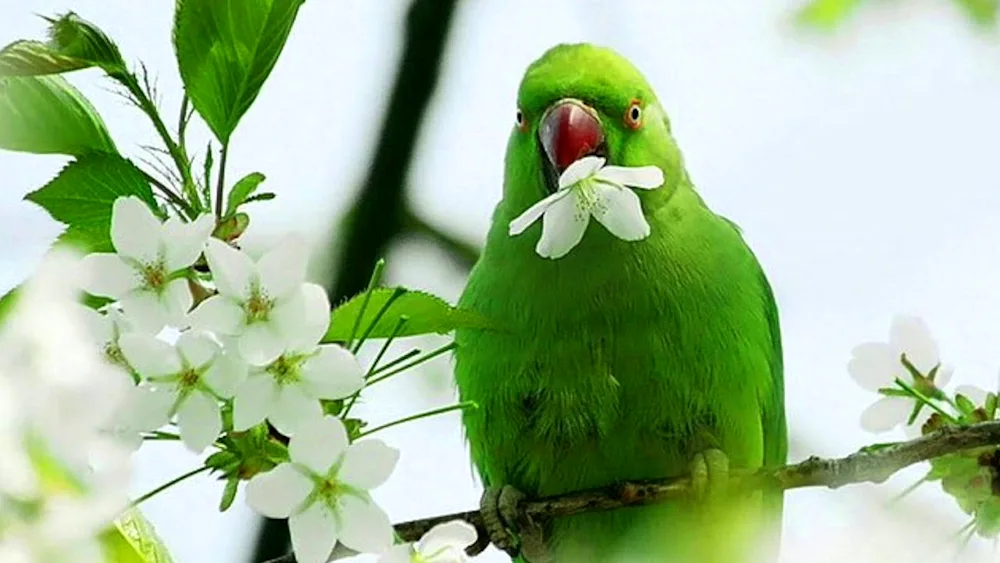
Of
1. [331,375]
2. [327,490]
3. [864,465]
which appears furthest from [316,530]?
[864,465]

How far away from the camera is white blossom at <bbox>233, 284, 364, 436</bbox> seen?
4.24 feet

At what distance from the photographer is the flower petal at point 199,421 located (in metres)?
1.27

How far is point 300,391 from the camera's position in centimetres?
130

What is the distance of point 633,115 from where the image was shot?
8.31 feet

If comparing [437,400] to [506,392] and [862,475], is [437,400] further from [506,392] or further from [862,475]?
[862,475]

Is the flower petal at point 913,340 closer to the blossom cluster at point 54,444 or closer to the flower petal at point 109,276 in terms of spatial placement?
the flower petal at point 109,276

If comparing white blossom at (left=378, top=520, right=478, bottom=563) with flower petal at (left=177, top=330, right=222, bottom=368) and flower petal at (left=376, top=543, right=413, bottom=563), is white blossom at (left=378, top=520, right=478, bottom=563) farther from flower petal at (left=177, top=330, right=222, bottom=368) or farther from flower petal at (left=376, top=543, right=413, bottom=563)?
flower petal at (left=177, top=330, right=222, bottom=368)

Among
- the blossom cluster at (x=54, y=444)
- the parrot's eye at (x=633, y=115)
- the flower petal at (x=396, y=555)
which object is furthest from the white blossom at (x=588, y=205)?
the parrot's eye at (x=633, y=115)

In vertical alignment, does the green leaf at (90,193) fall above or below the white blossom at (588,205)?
below

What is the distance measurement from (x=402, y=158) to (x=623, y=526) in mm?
934

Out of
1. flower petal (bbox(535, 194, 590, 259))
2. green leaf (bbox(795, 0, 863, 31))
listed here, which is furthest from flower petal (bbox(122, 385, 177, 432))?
green leaf (bbox(795, 0, 863, 31))

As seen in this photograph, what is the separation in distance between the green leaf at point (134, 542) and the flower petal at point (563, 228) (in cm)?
49

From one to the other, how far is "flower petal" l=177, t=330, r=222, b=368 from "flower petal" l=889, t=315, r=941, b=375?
36.4 inches

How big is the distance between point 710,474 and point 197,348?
3.67 ft
